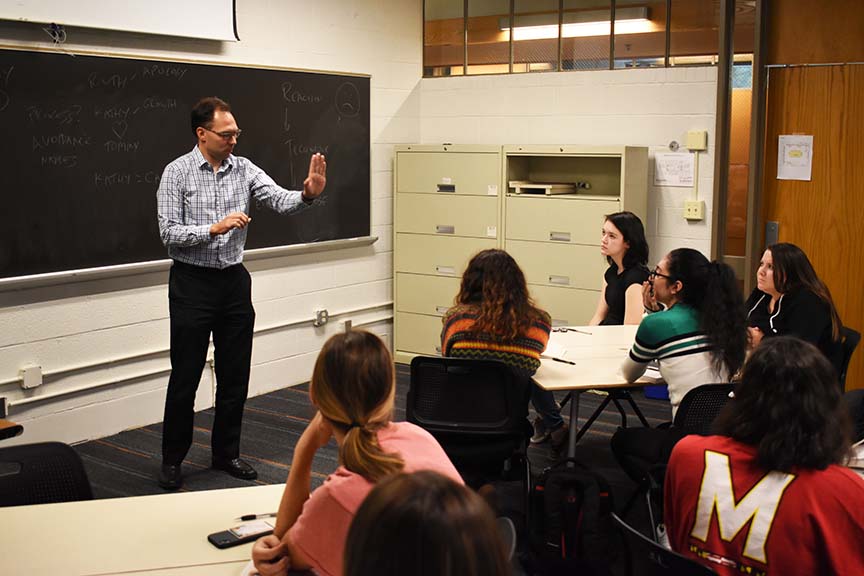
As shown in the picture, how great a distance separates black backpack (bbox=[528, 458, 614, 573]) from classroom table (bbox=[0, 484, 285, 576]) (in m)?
1.31

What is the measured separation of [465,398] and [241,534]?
1.53 metres

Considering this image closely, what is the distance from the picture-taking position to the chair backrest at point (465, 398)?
3488mm

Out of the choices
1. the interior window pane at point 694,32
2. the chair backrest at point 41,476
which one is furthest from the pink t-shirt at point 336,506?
the interior window pane at point 694,32

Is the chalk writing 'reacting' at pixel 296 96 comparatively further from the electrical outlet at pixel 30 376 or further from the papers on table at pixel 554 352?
the papers on table at pixel 554 352

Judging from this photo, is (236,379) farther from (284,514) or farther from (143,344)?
(284,514)

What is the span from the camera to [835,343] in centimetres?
392

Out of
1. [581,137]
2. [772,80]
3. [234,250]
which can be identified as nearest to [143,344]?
[234,250]

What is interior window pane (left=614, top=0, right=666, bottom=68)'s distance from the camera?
19.3 feet

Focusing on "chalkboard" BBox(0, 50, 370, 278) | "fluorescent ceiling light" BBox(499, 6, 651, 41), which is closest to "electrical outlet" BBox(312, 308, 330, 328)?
"chalkboard" BBox(0, 50, 370, 278)

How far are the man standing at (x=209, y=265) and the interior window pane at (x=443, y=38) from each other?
271 cm

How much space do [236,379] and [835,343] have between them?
268cm

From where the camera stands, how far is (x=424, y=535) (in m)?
1.02

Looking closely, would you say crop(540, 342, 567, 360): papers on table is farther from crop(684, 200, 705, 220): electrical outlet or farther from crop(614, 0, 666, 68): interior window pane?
crop(614, 0, 666, 68): interior window pane

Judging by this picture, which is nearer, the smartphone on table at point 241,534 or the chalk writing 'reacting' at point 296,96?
the smartphone on table at point 241,534
